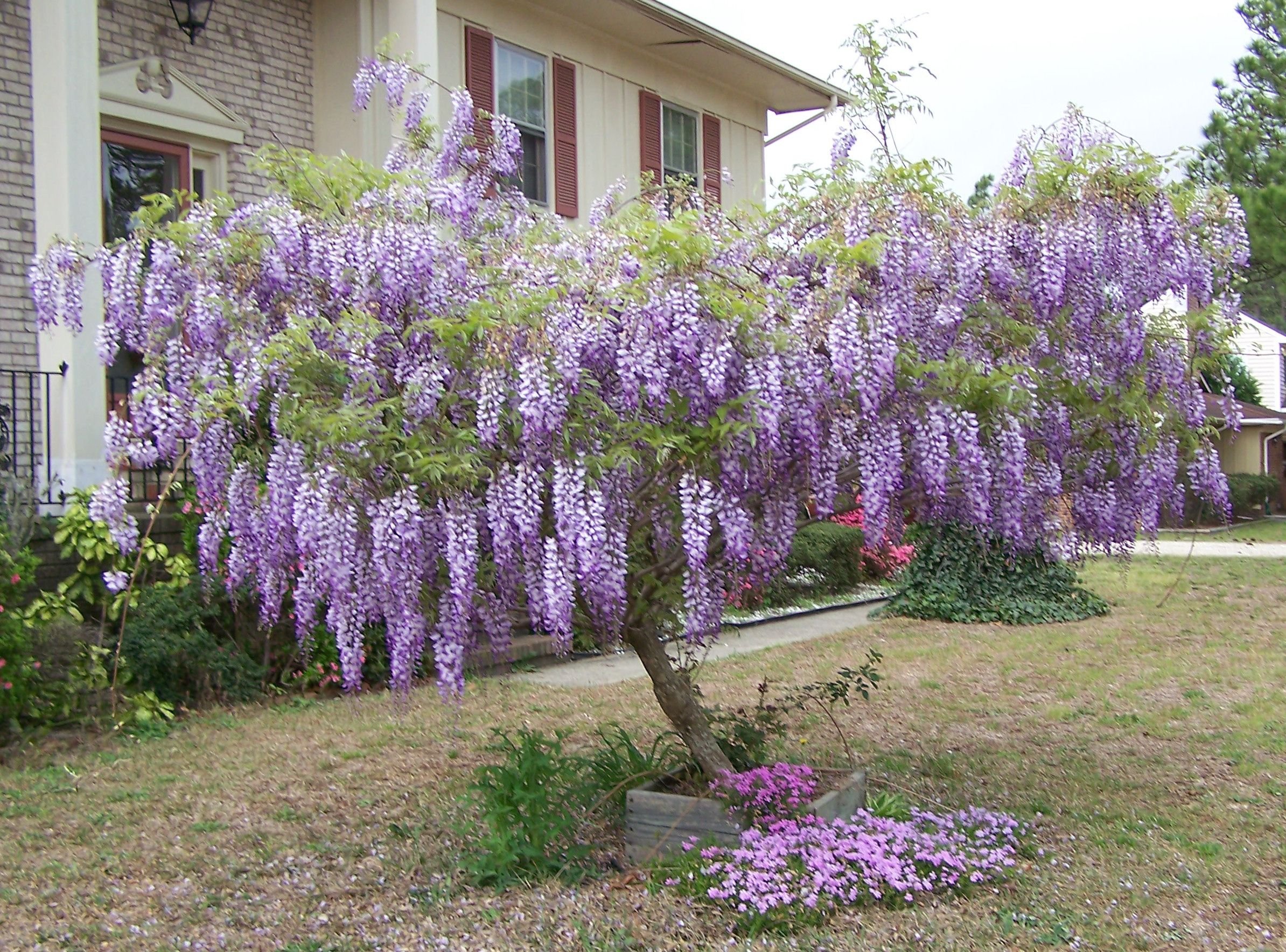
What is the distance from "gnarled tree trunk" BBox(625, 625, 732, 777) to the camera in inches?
205

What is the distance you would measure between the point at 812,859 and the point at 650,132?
471 inches

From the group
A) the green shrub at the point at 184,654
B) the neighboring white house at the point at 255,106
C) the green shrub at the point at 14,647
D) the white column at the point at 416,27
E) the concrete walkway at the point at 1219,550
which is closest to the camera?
the green shrub at the point at 14,647

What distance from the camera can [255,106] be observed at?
1073 cm

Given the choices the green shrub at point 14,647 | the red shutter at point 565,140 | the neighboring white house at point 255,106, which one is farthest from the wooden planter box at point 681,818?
the red shutter at point 565,140

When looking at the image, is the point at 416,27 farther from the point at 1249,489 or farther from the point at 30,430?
the point at 1249,489

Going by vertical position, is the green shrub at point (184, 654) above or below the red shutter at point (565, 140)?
below

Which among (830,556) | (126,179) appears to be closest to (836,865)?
(126,179)

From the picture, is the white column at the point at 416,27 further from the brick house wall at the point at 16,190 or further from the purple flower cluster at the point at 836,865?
the purple flower cluster at the point at 836,865

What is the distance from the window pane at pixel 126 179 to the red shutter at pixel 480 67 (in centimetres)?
325

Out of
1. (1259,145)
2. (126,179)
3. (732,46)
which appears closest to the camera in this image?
(126,179)

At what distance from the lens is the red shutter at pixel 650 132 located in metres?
14.9

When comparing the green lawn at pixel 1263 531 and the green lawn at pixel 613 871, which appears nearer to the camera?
the green lawn at pixel 613 871

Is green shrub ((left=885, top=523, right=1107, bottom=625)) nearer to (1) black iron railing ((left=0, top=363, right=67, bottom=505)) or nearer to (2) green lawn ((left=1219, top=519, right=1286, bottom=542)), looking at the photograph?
A: (1) black iron railing ((left=0, top=363, right=67, bottom=505))

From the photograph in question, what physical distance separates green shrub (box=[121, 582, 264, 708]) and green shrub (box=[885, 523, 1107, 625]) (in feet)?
21.6
